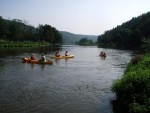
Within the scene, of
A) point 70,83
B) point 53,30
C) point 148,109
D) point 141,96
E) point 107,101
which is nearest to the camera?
point 148,109

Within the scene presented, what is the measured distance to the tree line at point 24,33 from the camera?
12637cm

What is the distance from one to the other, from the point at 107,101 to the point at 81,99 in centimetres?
193

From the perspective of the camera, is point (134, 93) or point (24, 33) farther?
point (24, 33)

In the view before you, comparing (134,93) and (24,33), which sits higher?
(24,33)

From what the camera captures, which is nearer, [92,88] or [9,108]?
[9,108]

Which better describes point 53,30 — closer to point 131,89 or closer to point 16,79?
point 16,79

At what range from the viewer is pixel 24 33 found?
493 feet

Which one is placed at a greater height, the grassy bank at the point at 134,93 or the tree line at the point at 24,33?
the tree line at the point at 24,33

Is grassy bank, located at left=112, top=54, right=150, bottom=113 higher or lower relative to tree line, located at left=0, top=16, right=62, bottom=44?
lower

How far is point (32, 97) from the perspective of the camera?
19.1 metres

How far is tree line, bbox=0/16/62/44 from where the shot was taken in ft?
415

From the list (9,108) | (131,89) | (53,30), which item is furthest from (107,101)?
(53,30)

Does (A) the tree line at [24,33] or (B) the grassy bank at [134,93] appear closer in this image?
(B) the grassy bank at [134,93]

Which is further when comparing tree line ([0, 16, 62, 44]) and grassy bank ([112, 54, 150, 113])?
tree line ([0, 16, 62, 44])
